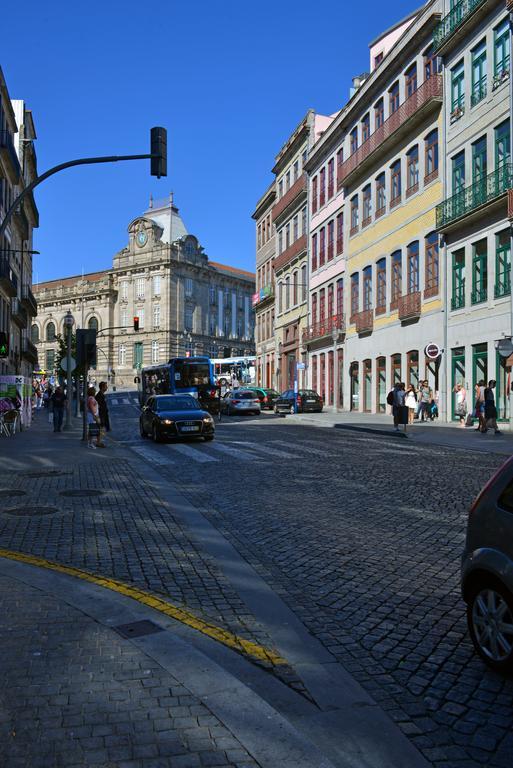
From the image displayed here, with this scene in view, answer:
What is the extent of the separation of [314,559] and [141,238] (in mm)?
110840

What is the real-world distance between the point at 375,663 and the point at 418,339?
30.7 metres

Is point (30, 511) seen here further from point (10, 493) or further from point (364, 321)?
point (364, 321)

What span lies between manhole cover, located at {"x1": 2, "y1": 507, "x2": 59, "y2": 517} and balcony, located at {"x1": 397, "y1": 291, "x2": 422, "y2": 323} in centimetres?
2661

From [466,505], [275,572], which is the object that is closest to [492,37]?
[466,505]

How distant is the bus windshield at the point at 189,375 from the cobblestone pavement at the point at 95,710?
37.1m

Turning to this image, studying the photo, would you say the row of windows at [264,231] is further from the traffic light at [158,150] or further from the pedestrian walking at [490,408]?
the traffic light at [158,150]

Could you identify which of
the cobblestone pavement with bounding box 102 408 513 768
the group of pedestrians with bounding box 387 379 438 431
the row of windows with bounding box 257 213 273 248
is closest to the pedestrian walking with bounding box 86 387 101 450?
the cobblestone pavement with bounding box 102 408 513 768

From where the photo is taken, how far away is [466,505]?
9.78 m

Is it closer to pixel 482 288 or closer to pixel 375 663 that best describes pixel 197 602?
pixel 375 663

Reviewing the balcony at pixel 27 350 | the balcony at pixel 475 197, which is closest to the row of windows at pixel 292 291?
the balcony at pixel 27 350

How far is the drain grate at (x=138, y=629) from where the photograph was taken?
441 cm

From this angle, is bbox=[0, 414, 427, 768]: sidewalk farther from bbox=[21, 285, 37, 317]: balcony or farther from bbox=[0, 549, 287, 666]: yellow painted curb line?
bbox=[21, 285, 37, 317]: balcony

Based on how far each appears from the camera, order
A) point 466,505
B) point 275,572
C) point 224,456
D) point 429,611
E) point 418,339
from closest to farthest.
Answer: point 429,611
point 275,572
point 466,505
point 224,456
point 418,339

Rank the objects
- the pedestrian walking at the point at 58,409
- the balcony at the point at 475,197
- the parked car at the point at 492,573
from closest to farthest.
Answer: the parked car at the point at 492,573 → the balcony at the point at 475,197 → the pedestrian walking at the point at 58,409
